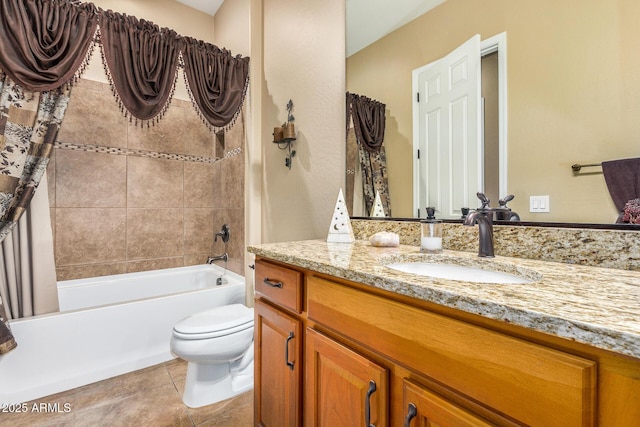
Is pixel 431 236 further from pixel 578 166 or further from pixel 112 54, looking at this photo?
pixel 112 54

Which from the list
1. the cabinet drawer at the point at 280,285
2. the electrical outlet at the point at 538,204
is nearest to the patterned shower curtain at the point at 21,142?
the cabinet drawer at the point at 280,285

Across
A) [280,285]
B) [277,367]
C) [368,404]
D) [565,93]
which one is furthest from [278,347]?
[565,93]

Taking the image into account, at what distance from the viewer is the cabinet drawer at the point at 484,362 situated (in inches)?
16.8

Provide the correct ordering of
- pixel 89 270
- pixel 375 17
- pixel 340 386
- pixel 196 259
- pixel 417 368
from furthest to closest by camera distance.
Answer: pixel 196 259, pixel 89 270, pixel 375 17, pixel 340 386, pixel 417 368

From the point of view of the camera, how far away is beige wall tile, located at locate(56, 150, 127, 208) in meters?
2.36

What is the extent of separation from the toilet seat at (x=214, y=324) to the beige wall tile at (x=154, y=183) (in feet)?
4.70

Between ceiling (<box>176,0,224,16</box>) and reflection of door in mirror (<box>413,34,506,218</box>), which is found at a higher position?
ceiling (<box>176,0,224,16</box>)

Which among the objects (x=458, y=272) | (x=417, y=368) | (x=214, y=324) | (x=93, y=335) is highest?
(x=458, y=272)

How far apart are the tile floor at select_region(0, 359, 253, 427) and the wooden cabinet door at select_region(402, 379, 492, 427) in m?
1.24

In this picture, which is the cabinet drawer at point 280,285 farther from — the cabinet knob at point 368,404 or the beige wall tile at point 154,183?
the beige wall tile at point 154,183

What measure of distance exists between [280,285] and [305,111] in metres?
1.19

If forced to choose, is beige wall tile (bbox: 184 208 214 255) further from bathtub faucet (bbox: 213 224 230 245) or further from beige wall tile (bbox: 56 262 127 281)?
beige wall tile (bbox: 56 262 127 281)

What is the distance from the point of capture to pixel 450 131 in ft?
3.90


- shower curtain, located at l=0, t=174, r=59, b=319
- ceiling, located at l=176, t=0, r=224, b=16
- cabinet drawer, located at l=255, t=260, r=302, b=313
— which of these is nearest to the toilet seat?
cabinet drawer, located at l=255, t=260, r=302, b=313
